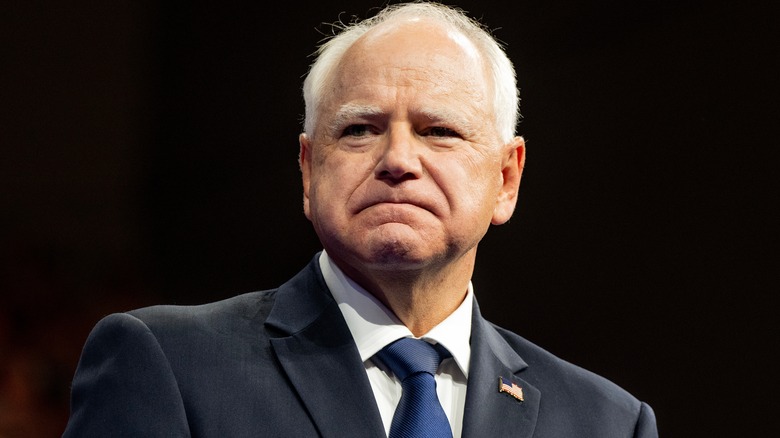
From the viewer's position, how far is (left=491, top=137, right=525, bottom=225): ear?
2082 millimetres

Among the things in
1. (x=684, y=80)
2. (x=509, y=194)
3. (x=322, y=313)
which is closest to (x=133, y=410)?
(x=322, y=313)

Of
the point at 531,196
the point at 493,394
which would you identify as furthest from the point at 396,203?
the point at 531,196

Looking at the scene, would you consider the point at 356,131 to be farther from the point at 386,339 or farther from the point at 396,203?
the point at 386,339

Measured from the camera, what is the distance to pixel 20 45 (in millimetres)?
4066

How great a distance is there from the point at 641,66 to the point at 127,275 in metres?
2.07

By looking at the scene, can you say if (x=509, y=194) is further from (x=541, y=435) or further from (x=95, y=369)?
(x=95, y=369)

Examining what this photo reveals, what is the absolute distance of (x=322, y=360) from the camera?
1.81 m

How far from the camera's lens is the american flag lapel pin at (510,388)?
6.40ft

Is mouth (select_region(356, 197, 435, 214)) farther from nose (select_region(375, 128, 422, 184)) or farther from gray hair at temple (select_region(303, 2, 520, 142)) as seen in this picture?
gray hair at temple (select_region(303, 2, 520, 142))

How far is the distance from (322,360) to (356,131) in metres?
0.44

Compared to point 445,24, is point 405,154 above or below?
below

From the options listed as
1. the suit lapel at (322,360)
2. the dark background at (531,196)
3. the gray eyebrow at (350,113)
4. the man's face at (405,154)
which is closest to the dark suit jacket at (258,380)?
the suit lapel at (322,360)

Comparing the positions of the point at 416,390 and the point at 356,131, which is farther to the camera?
the point at 356,131

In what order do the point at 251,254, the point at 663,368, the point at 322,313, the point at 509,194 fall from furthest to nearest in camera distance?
the point at 251,254, the point at 663,368, the point at 509,194, the point at 322,313
